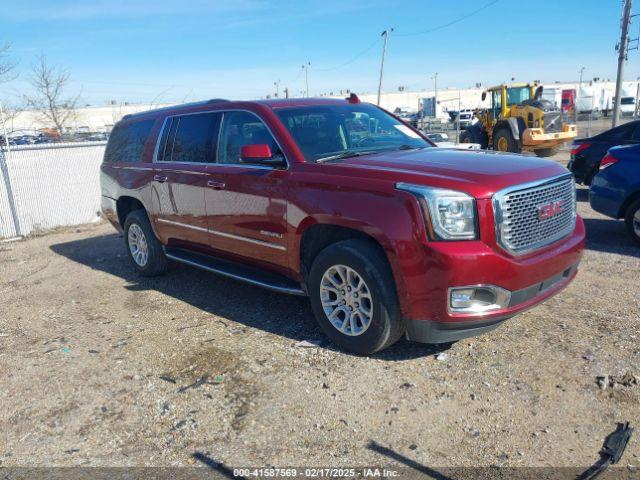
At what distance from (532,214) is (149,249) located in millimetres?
4407

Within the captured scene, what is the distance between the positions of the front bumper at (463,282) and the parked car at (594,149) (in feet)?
22.4

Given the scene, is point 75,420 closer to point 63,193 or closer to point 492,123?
point 63,193

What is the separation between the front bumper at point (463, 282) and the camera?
343 cm

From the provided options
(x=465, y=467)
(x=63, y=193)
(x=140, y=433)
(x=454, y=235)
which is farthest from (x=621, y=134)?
(x=63, y=193)

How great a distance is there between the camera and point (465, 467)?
112 inches

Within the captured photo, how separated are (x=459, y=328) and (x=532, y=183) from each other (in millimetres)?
1137

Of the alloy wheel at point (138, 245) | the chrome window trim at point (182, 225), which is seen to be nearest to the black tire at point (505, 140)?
the alloy wheel at point (138, 245)

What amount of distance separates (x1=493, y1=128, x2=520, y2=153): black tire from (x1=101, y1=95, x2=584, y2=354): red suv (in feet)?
48.4

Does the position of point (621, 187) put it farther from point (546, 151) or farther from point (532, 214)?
point (546, 151)

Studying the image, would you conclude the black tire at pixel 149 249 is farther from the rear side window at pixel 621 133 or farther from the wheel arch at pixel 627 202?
the rear side window at pixel 621 133

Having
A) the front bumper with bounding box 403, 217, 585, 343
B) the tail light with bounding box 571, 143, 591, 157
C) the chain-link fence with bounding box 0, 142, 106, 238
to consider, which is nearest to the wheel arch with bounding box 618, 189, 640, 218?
the tail light with bounding box 571, 143, 591, 157

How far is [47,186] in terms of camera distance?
1050cm

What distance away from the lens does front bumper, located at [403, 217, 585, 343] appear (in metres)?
3.43

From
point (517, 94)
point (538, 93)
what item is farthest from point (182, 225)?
point (538, 93)
